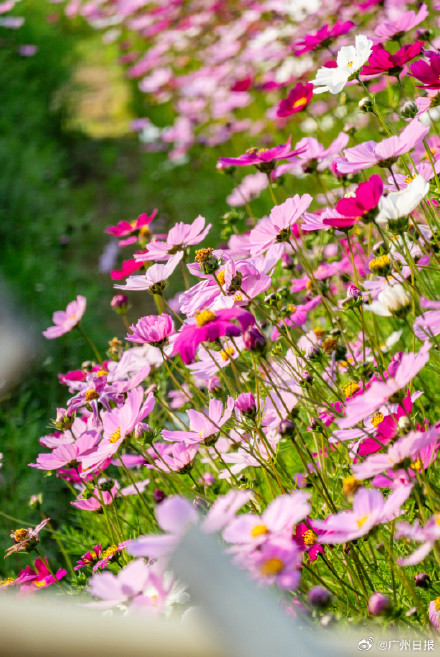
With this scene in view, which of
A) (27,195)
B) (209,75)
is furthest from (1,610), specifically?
(209,75)

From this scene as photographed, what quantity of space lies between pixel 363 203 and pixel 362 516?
288 mm

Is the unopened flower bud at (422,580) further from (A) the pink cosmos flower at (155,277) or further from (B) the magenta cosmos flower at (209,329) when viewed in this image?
(A) the pink cosmos flower at (155,277)

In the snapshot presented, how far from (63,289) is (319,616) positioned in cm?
157

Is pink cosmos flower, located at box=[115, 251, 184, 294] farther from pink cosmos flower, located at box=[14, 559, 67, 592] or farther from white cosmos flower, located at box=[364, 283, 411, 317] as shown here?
pink cosmos flower, located at box=[14, 559, 67, 592]

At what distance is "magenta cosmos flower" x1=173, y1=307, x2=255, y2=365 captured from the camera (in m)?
0.61

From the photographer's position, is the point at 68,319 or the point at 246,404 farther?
the point at 68,319

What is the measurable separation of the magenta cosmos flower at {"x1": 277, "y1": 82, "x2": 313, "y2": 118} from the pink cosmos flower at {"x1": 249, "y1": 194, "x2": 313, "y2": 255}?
1.08 feet

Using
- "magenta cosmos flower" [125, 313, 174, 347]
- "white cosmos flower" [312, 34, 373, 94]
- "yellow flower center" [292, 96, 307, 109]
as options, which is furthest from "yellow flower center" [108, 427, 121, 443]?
"yellow flower center" [292, 96, 307, 109]

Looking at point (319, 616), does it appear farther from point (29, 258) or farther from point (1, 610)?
point (29, 258)

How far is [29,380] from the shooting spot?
1.79 meters

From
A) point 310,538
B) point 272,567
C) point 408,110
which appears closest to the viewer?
point 272,567

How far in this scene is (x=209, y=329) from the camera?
61cm

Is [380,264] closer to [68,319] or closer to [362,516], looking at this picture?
[362,516]

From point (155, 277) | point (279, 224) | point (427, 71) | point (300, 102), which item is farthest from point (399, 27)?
point (155, 277)
